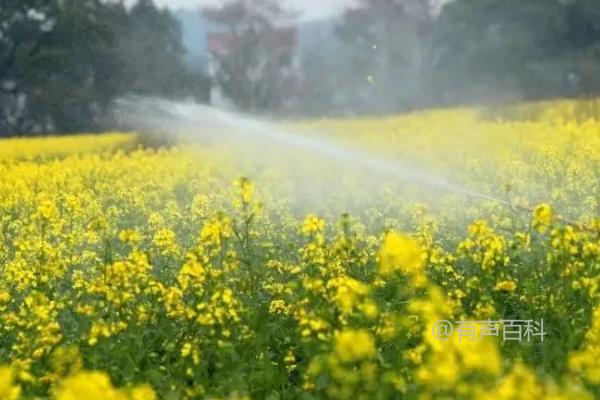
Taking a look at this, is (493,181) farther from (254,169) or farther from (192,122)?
(192,122)

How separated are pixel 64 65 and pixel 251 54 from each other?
11.7 metres

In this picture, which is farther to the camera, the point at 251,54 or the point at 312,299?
the point at 251,54

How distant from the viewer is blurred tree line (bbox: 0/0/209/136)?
109 feet

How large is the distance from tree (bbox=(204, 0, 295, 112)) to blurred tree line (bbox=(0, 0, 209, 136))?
663 centimetres

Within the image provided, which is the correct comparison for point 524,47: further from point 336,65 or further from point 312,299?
point 312,299

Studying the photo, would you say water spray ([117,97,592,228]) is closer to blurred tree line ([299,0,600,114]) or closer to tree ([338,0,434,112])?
blurred tree line ([299,0,600,114])

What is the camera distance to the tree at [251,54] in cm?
4284

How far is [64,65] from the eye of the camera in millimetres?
33438

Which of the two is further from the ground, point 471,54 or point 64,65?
point 471,54

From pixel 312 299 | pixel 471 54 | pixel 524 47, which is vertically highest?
pixel 524 47

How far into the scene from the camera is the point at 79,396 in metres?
2.32

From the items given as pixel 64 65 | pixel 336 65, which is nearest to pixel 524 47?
pixel 336 65

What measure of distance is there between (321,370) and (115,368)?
36.7 inches

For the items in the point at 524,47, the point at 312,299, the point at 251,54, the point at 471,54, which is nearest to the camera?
the point at 312,299
